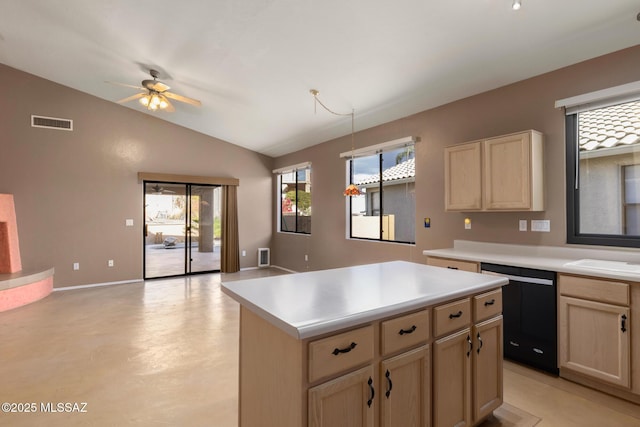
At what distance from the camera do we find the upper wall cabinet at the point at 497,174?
2967mm

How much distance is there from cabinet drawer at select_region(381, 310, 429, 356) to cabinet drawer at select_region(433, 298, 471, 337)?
0.09 meters

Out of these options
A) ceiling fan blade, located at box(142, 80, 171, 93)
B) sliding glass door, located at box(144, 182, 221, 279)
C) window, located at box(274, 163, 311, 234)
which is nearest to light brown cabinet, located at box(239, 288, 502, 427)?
ceiling fan blade, located at box(142, 80, 171, 93)

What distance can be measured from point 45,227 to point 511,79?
24.0 ft

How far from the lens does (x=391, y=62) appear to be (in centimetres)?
329

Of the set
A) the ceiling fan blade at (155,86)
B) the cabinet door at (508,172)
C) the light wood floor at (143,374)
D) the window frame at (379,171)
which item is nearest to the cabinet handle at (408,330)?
the light wood floor at (143,374)

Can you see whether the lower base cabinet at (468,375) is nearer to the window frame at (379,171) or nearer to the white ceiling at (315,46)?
the white ceiling at (315,46)

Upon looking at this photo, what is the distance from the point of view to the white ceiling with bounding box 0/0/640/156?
100 inches

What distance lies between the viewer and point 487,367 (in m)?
1.93

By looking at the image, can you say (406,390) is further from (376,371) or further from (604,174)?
(604,174)

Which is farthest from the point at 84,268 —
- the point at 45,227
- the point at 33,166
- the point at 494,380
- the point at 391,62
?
the point at 494,380

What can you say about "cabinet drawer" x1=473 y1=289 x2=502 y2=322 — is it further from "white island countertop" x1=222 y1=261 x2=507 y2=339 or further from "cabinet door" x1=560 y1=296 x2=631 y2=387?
"cabinet door" x1=560 y1=296 x2=631 y2=387

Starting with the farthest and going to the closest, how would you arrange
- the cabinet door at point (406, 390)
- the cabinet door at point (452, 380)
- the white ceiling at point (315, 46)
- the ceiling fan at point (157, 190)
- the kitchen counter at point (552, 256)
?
1. the ceiling fan at point (157, 190)
2. the white ceiling at point (315, 46)
3. the kitchen counter at point (552, 256)
4. the cabinet door at point (452, 380)
5. the cabinet door at point (406, 390)

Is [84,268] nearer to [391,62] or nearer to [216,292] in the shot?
[216,292]

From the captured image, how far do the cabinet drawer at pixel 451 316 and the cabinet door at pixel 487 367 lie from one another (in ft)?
0.44
